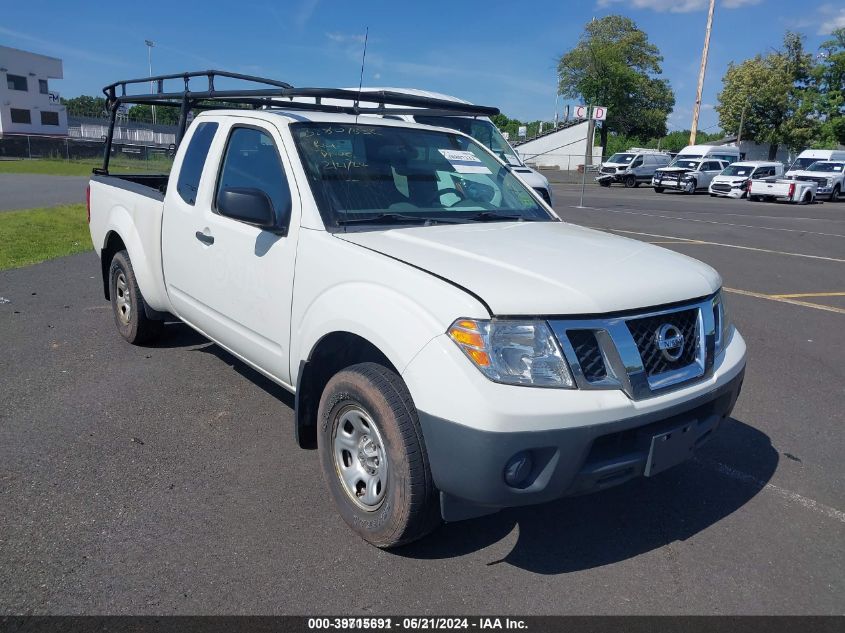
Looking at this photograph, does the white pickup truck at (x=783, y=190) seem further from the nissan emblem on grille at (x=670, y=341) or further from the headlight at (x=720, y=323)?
the nissan emblem on grille at (x=670, y=341)

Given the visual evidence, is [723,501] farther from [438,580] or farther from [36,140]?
[36,140]

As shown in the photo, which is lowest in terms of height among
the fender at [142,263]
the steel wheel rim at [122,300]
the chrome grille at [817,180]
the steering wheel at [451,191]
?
the steel wheel rim at [122,300]

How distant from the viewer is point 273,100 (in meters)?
4.89

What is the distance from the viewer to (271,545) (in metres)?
3.12

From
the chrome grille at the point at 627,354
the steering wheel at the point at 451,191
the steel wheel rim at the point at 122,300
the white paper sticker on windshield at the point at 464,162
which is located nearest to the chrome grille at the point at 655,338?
the chrome grille at the point at 627,354

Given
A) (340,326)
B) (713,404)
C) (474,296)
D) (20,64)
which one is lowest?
(713,404)

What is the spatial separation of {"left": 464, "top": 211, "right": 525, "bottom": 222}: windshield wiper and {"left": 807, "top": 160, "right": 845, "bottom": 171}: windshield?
115ft

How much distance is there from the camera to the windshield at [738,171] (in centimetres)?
3275

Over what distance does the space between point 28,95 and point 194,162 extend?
226ft

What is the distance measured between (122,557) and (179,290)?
2.23 meters

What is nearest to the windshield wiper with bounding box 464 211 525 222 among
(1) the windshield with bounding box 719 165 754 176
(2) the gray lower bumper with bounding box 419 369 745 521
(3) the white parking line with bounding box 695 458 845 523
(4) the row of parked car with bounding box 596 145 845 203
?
(2) the gray lower bumper with bounding box 419 369 745 521

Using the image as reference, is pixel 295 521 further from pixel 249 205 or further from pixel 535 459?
pixel 249 205

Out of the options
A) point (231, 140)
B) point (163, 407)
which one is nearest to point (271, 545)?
point (163, 407)

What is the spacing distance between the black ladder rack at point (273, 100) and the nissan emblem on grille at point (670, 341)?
168 centimetres
